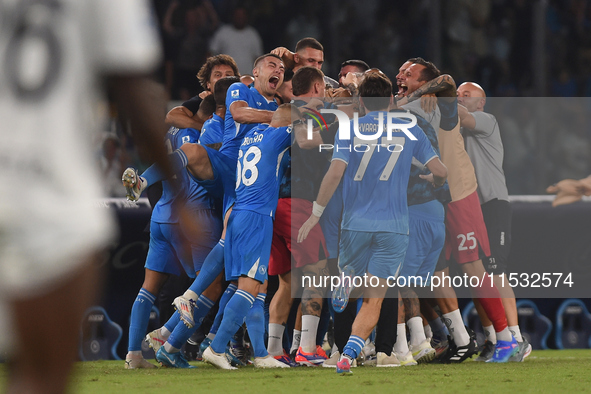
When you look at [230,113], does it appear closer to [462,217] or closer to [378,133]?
[378,133]

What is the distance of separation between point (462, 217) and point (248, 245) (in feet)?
6.16

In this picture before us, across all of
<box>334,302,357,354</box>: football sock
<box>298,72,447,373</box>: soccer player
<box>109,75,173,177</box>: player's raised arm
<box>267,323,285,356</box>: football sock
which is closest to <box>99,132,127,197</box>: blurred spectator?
<box>267,323,285,356</box>: football sock

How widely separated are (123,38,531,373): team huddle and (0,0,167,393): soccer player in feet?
11.3

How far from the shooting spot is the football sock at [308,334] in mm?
5941

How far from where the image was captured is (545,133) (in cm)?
833

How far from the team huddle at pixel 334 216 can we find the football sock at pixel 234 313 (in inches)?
0.4

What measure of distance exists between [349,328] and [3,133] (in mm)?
4463

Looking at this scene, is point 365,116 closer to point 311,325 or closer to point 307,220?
point 307,220

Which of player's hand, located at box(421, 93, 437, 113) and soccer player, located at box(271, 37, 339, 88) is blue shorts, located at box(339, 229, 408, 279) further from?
soccer player, located at box(271, 37, 339, 88)

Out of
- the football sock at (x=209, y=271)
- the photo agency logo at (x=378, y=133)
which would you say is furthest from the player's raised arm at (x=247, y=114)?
the football sock at (x=209, y=271)

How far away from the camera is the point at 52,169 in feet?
5.16

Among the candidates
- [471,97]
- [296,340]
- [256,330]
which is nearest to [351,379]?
[256,330]

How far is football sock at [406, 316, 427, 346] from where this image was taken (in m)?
6.16

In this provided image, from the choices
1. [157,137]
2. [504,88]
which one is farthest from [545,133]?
[157,137]
